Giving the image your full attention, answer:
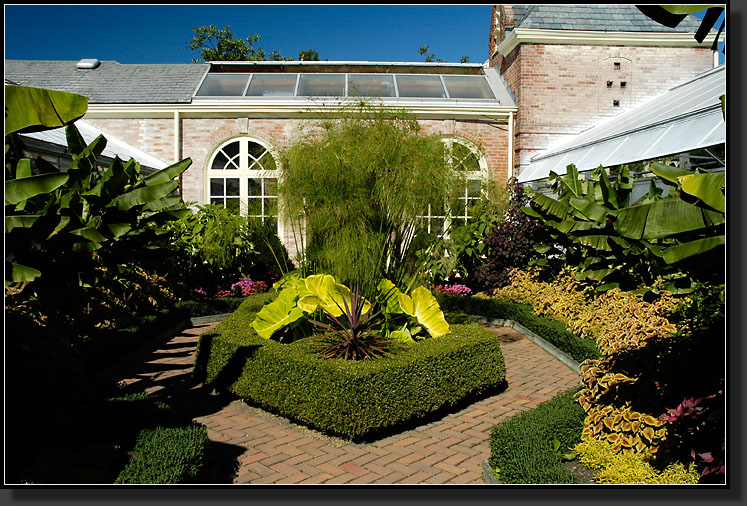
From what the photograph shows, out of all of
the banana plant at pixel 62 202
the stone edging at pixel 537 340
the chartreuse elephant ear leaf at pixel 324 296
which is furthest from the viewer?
the stone edging at pixel 537 340

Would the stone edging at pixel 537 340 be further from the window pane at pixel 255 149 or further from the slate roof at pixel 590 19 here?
the slate roof at pixel 590 19

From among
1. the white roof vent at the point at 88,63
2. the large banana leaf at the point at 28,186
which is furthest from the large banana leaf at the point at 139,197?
the white roof vent at the point at 88,63

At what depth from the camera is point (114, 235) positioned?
458 centimetres

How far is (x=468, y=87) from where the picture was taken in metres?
16.0

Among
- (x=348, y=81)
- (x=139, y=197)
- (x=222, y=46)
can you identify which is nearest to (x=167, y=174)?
(x=139, y=197)

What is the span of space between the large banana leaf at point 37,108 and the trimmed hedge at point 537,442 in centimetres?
351

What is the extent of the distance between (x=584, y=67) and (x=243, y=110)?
28.6 feet

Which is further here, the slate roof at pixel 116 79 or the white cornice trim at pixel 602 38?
the slate roof at pixel 116 79

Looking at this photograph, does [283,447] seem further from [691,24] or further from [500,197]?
[691,24]

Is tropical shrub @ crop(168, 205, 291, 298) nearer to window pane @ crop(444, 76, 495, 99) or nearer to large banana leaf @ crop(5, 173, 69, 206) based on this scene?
window pane @ crop(444, 76, 495, 99)

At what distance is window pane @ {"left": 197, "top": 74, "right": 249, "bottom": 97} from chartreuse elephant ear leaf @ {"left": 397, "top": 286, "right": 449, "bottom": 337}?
34.8 feet

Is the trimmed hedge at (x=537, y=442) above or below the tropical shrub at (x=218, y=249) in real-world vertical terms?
below

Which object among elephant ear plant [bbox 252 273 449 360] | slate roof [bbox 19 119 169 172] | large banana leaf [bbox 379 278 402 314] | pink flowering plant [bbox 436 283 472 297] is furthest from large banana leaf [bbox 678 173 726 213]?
slate roof [bbox 19 119 169 172]

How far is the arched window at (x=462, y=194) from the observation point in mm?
8352
